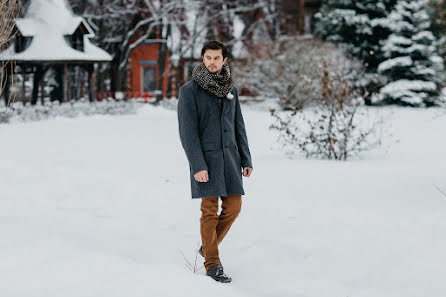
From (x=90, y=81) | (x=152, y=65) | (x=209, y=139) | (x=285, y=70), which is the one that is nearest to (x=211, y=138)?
(x=209, y=139)

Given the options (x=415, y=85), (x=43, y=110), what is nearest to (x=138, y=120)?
(x=43, y=110)

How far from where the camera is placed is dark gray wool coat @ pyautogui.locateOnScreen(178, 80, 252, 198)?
13.9 feet

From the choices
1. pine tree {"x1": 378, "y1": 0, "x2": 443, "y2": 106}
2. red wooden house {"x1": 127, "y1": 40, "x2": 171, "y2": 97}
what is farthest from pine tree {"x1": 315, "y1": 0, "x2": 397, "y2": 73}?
red wooden house {"x1": 127, "y1": 40, "x2": 171, "y2": 97}

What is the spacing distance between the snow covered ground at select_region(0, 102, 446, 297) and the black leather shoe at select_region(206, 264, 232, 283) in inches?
5.6

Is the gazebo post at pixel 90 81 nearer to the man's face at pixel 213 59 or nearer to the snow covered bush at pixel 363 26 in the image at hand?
the snow covered bush at pixel 363 26

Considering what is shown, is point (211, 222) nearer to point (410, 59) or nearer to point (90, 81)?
point (90, 81)

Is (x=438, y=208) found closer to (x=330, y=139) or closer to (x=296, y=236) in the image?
(x=296, y=236)

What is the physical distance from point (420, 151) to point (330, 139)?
10.2 feet

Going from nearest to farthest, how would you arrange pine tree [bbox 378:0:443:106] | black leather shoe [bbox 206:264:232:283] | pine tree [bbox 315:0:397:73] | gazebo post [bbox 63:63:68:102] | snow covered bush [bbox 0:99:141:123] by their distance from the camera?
black leather shoe [bbox 206:264:232:283] → snow covered bush [bbox 0:99:141:123] → gazebo post [bbox 63:63:68:102] → pine tree [bbox 378:0:443:106] → pine tree [bbox 315:0:397:73]

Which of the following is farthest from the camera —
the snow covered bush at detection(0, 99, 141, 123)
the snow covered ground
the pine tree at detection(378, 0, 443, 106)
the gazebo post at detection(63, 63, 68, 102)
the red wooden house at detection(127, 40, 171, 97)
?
the red wooden house at detection(127, 40, 171, 97)

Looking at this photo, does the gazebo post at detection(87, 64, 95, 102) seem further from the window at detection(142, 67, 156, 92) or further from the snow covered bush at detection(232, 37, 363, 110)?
the window at detection(142, 67, 156, 92)

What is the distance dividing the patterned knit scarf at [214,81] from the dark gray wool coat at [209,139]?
0.07m

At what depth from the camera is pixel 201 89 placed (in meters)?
4.34

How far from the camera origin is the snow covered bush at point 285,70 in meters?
24.8
